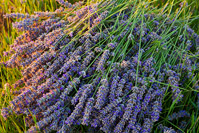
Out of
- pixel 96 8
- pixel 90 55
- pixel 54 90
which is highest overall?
pixel 96 8

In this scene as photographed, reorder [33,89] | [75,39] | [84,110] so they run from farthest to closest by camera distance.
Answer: [75,39]
[33,89]
[84,110]

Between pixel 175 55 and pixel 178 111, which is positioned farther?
pixel 175 55

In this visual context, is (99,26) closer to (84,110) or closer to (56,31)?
(56,31)

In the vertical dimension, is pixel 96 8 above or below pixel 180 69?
above

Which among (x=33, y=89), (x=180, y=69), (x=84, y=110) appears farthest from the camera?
(x=180, y=69)

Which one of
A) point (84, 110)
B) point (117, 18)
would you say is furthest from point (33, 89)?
point (117, 18)

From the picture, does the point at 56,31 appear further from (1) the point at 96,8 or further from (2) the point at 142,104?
(2) the point at 142,104
